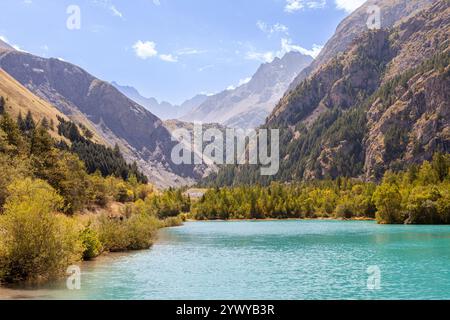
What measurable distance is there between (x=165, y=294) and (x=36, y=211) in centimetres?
1534

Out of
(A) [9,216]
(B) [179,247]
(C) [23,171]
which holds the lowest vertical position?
(B) [179,247]

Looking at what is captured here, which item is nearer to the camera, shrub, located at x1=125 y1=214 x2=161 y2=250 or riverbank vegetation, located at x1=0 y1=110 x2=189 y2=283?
riverbank vegetation, located at x1=0 y1=110 x2=189 y2=283

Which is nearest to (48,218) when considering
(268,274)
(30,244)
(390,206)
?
(30,244)

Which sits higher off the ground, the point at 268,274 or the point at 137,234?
the point at 137,234

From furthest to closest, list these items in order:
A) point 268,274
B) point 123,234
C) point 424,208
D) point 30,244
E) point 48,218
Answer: point 424,208, point 123,234, point 268,274, point 48,218, point 30,244

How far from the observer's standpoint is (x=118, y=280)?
5391 centimetres

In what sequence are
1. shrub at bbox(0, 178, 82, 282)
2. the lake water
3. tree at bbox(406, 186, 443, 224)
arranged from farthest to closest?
tree at bbox(406, 186, 443, 224), shrub at bbox(0, 178, 82, 282), the lake water

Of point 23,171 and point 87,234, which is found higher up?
point 23,171

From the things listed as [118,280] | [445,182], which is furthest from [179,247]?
[445,182]

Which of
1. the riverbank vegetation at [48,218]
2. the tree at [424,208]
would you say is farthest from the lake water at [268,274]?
the tree at [424,208]

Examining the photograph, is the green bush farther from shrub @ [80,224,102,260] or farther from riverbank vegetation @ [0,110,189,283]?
shrub @ [80,224,102,260]

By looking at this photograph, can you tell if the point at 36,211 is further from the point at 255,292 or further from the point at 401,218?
the point at 401,218

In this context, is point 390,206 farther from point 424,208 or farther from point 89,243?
point 89,243

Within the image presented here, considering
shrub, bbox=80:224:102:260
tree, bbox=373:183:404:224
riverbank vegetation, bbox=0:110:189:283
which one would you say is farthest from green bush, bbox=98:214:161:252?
tree, bbox=373:183:404:224
